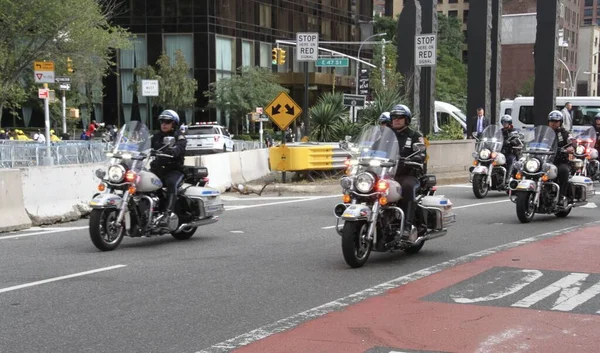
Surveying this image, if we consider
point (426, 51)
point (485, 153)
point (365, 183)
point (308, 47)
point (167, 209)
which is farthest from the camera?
point (308, 47)

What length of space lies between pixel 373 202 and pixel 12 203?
7043 millimetres

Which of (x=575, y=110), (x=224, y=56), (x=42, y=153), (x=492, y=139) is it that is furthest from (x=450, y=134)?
(x=224, y=56)

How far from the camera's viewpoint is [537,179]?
45.4 feet

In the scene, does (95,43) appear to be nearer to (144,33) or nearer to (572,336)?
(144,33)

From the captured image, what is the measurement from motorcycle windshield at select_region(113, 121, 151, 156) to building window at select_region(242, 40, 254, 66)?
56162 millimetres

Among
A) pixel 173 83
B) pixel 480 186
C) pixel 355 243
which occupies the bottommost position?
pixel 480 186

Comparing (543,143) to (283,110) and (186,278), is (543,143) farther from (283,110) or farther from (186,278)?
(283,110)

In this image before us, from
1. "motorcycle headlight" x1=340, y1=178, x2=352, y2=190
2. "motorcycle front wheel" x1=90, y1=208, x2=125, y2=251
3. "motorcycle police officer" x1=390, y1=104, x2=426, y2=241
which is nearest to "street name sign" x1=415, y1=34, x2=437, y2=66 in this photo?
"motorcycle police officer" x1=390, y1=104, x2=426, y2=241

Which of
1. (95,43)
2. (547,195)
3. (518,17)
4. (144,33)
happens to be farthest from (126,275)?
(518,17)

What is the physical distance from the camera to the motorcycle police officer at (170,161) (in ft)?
37.7

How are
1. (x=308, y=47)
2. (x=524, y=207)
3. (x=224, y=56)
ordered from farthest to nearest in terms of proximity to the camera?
(x=224, y=56) → (x=308, y=47) → (x=524, y=207)

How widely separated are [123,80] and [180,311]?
6018cm

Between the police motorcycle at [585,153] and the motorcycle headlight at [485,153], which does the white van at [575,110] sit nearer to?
the police motorcycle at [585,153]

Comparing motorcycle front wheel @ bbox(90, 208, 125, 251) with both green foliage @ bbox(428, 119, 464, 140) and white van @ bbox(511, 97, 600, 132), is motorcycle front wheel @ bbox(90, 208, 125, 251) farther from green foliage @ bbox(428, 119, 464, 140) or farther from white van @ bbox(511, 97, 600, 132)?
white van @ bbox(511, 97, 600, 132)
